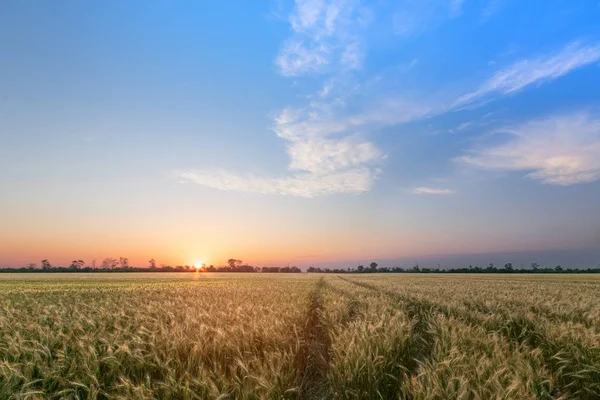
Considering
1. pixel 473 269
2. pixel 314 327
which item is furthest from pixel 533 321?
pixel 473 269

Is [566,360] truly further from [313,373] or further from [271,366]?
[271,366]

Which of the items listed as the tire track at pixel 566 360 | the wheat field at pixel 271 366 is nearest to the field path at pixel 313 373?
the wheat field at pixel 271 366

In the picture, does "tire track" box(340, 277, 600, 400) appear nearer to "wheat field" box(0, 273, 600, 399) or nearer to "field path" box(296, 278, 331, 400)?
"wheat field" box(0, 273, 600, 399)

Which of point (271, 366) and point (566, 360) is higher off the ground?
point (271, 366)

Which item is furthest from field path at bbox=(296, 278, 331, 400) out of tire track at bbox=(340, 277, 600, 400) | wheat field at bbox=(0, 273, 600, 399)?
tire track at bbox=(340, 277, 600, 400)

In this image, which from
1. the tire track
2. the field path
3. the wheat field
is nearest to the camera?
the wheat field

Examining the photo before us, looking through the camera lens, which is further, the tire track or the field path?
the field path

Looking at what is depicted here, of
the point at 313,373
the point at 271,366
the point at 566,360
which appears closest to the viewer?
the point at 271,366

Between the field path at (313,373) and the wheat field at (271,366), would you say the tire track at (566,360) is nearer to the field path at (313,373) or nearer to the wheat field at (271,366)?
the wheat field at (271,366)

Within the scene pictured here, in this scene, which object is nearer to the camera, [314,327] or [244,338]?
[244,338]

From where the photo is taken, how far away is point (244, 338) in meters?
5.41

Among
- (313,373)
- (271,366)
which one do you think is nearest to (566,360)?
(313,373)

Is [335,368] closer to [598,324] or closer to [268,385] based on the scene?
[268,385]

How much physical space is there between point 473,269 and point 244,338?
518 feet
